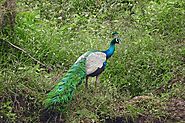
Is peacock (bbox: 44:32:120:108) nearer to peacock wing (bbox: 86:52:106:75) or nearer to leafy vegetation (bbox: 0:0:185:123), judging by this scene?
peacock wing (bbox: 86:52:106:75)

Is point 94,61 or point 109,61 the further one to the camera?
point 109,61

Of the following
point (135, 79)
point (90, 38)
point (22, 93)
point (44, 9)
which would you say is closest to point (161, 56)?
point (135, 79)

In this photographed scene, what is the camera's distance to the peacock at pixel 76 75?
521cm

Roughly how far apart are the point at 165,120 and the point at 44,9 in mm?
3759

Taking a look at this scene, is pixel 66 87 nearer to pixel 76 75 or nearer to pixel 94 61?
pixel 76 75

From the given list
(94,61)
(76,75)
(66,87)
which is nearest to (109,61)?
(94,61)

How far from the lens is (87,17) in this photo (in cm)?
841

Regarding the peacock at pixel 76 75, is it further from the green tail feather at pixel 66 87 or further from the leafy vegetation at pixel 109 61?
the leafy vegetation at pixel 109 61

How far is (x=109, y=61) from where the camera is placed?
6.57 meters

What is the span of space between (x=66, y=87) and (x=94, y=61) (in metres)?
0.51

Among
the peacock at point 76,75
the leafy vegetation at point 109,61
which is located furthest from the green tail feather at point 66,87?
the leafy vegetation at point 109,61

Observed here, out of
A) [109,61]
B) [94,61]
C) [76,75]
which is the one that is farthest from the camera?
[109,61]

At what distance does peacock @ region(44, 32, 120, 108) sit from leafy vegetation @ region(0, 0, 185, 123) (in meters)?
0.16

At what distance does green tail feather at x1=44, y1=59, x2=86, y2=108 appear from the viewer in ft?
17.0
